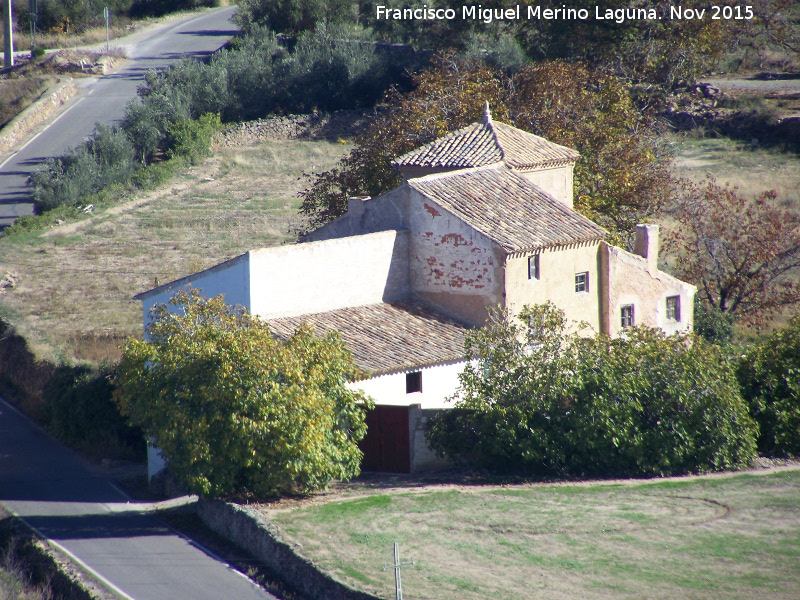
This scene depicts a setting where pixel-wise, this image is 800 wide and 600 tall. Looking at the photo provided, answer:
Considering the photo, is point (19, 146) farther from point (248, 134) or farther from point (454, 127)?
point (454, 127)

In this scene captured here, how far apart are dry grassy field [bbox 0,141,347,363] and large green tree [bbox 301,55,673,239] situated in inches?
327

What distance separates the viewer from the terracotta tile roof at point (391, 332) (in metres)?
24.4

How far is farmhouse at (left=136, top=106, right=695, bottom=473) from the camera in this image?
24.8 m

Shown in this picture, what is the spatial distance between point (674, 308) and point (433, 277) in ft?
27.5

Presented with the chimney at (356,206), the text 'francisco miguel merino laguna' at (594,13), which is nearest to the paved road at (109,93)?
the text 'francisco miguel merino laguna' at (594,13)

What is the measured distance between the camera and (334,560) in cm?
1719

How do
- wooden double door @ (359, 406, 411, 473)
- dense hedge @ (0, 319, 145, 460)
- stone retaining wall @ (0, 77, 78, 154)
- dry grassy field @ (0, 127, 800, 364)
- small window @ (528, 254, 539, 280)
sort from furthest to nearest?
stone retaining wall @ (0, 77, 78, 154) → dry grassy field @ (0, 127, 800, 364) → dense hedge @ (0, 319, 145, 460) → small window @ (528, 254, 539, 280) → wooden double door @ (359, 406, 411, 473)

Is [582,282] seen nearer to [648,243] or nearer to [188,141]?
[648,243]

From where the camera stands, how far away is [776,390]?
81.0 ft

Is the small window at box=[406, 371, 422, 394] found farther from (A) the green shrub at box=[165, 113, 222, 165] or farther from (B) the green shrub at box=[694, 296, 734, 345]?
(A) the green shrub at box=[165, 113, 222, 165]

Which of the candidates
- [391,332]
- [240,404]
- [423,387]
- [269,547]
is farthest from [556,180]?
[269,547]

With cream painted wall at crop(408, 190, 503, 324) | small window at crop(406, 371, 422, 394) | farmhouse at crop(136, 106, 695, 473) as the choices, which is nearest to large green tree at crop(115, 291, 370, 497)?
farmhouse at crop(136, 106, 695, 473)

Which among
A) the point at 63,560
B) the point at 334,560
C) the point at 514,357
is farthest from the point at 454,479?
the point at 63,560

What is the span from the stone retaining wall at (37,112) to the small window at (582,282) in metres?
41.0
